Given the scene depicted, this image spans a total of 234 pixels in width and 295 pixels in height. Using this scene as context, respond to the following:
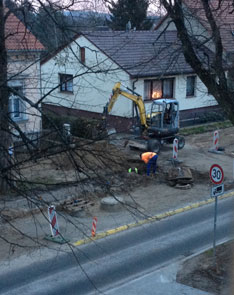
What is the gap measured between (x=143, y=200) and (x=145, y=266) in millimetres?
5352

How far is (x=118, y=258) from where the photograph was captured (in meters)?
11.5

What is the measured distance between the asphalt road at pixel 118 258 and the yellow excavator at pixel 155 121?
8.50m

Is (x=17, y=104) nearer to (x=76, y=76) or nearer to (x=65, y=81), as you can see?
(x=65, y=81)

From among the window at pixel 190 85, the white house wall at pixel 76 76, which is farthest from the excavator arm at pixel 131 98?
the white house wall at pixel 76 76

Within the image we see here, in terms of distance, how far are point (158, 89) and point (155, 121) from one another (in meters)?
6.29

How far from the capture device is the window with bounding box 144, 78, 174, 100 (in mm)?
28859

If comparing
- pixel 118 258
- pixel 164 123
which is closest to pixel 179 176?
pixel 164 123

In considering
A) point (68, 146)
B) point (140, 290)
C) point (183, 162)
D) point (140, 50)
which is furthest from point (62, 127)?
point (140, 50)

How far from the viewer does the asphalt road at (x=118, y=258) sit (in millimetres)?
10094

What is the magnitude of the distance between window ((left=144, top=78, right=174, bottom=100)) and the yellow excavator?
15.5 feet

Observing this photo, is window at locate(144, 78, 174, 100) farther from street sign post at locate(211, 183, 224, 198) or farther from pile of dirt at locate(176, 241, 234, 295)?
pile of dirt at locate(176, 241, 234, 295)

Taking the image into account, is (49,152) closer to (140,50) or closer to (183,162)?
(183,162)

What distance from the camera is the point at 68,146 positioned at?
6.38 meters

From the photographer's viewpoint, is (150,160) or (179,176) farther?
(150,160)
